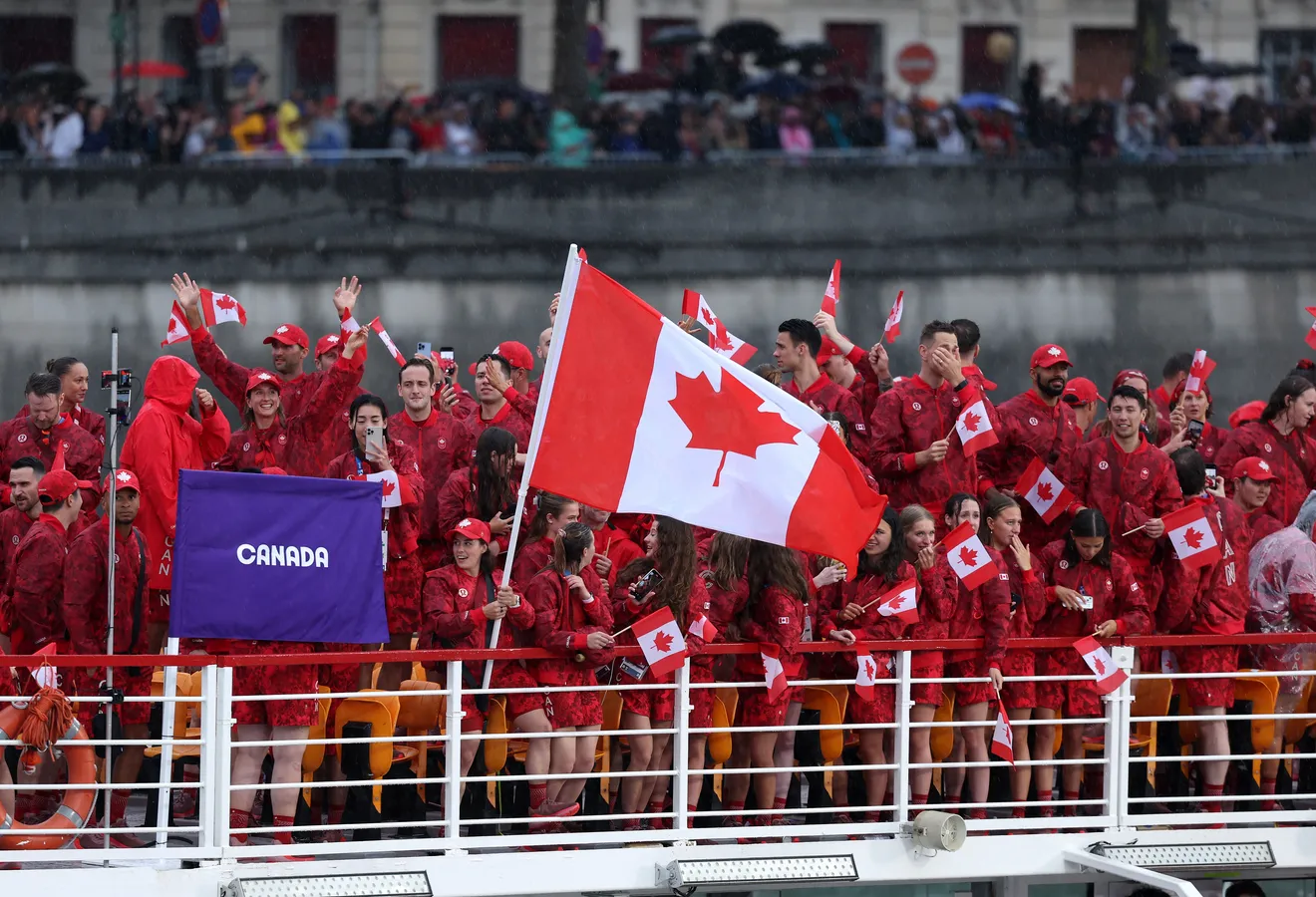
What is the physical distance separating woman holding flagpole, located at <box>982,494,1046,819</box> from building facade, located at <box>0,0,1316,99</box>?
29.8m

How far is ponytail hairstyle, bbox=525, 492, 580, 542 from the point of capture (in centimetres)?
1241

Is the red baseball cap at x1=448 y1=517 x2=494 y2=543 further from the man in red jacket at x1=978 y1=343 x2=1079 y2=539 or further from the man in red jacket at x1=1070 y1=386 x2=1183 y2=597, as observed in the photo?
the man in red jacket at x1=1070 y1=386 x2=1183 y2=597

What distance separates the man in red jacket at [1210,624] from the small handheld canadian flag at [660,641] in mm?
3457

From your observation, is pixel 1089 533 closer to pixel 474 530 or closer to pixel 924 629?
pixel 924 629

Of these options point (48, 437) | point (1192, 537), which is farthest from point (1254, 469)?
point (48, 437)

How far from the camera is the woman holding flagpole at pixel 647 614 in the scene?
12.1 m

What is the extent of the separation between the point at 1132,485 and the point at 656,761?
360cm

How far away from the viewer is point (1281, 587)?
13.9 meters

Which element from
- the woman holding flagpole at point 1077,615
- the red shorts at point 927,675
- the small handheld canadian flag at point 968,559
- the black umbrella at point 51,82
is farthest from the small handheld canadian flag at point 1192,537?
the black umbrella at point 51,82

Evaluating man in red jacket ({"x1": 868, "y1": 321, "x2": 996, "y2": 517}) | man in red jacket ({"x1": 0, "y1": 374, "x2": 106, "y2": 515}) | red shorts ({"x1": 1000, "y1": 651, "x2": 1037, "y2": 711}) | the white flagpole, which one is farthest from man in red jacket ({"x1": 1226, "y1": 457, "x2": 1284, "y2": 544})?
man in red jacket ({"x1": 0, "y1": 374, "x2": 106, "y2": 515})

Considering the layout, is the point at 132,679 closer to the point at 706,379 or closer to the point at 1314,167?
the point at 706,379

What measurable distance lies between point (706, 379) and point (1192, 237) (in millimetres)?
22375

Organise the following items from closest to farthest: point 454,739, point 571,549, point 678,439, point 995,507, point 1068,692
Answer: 1. point 454,739
2. point 571,549
3. point 678,439
4. point 995,507
5. point 1068,692

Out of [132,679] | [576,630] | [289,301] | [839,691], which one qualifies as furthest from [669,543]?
[289,301]
